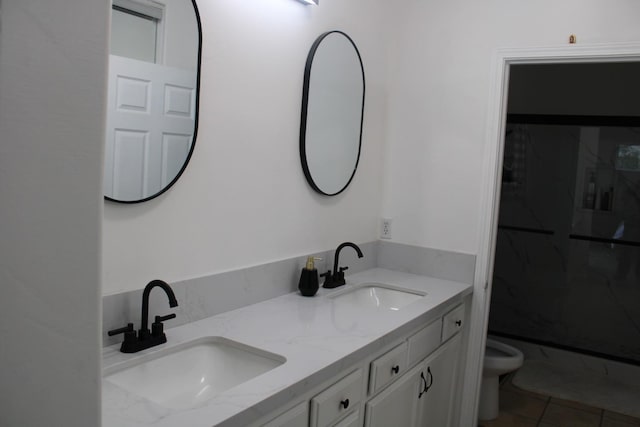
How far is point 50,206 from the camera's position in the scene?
599mm

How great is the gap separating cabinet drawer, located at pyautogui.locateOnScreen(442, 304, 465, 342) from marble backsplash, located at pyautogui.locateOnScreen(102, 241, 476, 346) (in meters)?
0.19

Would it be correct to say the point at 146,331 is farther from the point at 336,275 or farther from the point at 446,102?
the point at 446,102

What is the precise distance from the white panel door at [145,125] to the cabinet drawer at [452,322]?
1413 mm

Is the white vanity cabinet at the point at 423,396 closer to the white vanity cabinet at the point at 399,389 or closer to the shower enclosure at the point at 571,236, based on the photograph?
the white vanity cabinet at the point at 399,389

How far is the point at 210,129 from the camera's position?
180 cm

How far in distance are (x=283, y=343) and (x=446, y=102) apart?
1667 millimetres

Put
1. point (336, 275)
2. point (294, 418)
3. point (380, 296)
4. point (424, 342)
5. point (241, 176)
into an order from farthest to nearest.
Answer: point (380, 296) → point (336, 275) → point (424, 342) → point (241, 176) → point (294, 418)

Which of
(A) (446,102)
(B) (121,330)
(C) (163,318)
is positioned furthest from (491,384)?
(B) (121,330)

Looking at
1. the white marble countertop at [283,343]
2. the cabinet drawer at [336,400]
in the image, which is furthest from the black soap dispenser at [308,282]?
the cabinet drawer at [336,400]

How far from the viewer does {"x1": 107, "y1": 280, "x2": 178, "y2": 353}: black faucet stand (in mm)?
1474

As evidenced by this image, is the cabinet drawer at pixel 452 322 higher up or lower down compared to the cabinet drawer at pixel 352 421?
higher up

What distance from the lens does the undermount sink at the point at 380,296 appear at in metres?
2.46

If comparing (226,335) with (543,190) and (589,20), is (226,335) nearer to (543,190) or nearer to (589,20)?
(589,20)

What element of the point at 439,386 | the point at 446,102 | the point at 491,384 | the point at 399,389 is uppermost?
the point at 446,102
